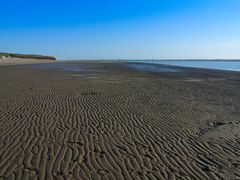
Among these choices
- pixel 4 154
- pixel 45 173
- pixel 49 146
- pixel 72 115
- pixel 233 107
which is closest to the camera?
pixel 45 173

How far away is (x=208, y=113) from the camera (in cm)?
942

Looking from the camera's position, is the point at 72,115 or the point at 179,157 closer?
the point at 179,157

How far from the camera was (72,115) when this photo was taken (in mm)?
8422

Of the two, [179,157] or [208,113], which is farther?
[208,113]

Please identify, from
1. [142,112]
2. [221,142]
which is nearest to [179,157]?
[221,142]

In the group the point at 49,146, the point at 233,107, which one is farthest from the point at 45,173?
the point at 233,107

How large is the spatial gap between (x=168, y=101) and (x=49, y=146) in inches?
328

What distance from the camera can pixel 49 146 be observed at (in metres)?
5.43

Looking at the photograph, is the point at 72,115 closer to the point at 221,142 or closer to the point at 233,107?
the point at 221,142

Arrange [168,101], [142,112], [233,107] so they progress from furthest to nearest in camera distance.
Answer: [168,101] < [233,107] < [142,112]

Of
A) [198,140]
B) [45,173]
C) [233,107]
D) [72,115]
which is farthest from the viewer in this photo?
[233,107]

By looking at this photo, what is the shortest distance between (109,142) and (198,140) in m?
3.04

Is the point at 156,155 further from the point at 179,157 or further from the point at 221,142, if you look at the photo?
the point at 221,142

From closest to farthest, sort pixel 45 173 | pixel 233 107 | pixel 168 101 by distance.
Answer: pixel 45 173 < pixel 233 107 < pixel 168 101
